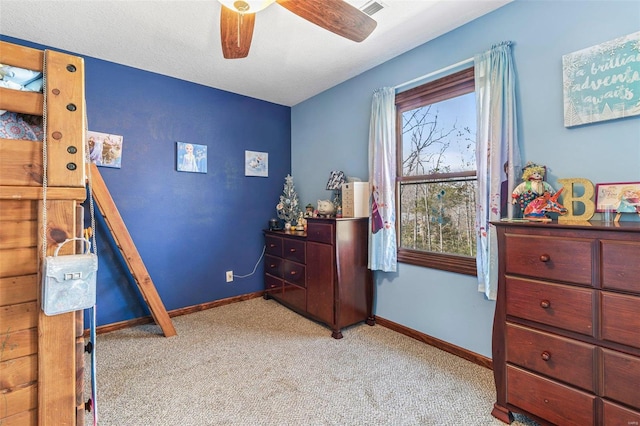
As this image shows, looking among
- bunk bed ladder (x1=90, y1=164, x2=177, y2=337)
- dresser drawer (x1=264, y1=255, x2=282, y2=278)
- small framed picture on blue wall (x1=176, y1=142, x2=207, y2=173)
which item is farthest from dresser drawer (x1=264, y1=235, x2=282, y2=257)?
bunk bed ladder (x1=90, y1=164, x2=177, y2=337)

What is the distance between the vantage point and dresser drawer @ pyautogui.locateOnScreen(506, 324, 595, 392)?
132cm

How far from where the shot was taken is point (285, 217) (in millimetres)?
3830

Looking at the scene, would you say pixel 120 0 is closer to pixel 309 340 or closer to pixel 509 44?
pixel 509 44

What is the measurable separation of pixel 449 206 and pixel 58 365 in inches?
98.4

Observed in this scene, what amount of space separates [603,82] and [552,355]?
1.47 metres

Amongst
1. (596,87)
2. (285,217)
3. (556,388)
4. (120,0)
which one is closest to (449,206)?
(596,87)

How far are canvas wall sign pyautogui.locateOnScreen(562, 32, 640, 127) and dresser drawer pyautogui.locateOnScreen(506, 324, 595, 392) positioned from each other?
3.99 ft

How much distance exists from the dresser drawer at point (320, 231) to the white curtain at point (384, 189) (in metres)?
0.39

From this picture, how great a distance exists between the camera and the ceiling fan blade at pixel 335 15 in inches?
60.9

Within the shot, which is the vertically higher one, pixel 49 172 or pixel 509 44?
pixel 509 44

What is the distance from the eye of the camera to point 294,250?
3182 millimetres

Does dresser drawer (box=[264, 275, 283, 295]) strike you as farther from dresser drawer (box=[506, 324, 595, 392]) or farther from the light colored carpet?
dresser drawer (box=[506, 324, 595, 392])

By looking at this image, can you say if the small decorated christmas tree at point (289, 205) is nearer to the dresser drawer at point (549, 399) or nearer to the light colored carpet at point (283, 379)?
the light colored carpet at point (283, 379)

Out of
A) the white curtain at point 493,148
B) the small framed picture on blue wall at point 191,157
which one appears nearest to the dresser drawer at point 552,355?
the white curtain at point 493,148
